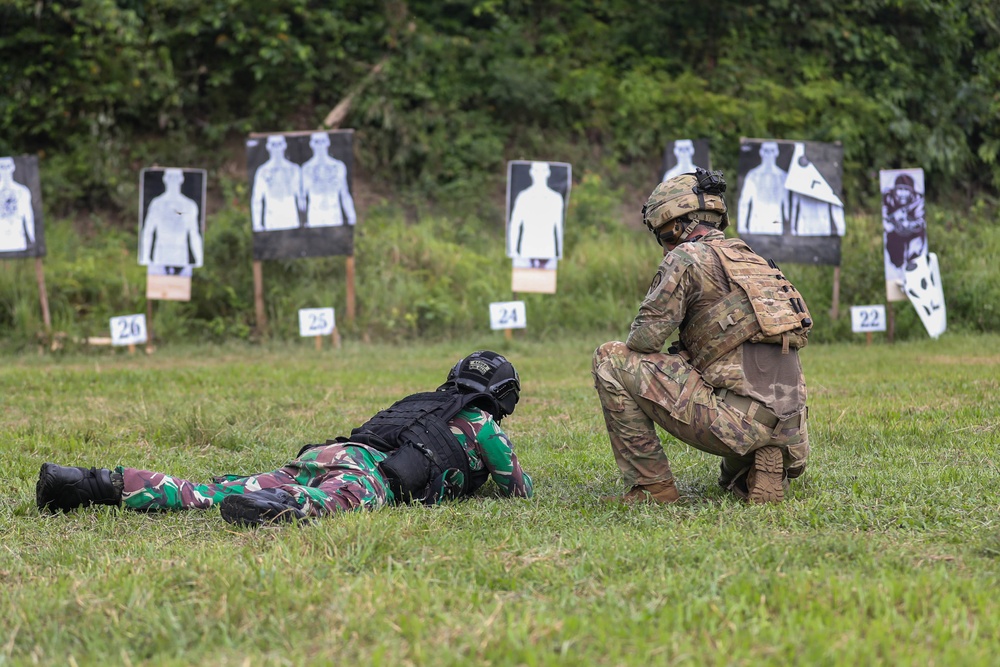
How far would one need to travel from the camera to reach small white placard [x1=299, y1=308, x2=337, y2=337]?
14.1 m

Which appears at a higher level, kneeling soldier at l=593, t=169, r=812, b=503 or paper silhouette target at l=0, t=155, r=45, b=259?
paper silhouette target at l=0, t=155, r=45, b=259

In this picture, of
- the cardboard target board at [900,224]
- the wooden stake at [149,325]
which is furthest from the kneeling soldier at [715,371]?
the wooden stake at [149,325]

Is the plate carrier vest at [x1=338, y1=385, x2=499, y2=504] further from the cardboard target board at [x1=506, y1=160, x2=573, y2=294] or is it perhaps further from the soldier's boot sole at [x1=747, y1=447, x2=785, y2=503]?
the cardboard target board at [x1=506, y1=160, x2=573, y2=294]

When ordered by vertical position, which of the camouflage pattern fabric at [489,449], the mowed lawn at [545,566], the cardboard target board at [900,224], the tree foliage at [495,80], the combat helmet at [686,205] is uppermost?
the tree foliage at [495,80]

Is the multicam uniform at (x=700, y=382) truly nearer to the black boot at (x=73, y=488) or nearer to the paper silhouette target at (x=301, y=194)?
the black boot at (x=73, y=488)

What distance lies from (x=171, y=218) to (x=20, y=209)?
1.93 metres

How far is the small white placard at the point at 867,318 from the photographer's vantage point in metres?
13.9

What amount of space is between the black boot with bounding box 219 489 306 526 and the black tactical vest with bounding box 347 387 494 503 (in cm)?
65

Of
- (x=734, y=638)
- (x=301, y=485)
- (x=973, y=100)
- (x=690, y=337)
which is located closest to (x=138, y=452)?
(x=301, y=485)

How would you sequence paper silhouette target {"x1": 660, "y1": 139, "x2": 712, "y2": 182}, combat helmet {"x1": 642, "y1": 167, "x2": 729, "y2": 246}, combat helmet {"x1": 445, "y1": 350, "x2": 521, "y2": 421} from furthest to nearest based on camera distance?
paper silhouette target {"x1": 660, "y1": 139, "x2": 712, "y2": 182} → combat helmet {"x1": 445, "y1": 350, "x2": 521, "y2": 421} → combat helmet {"x1": 642, "y1": 167, "x2": 729, "y2": 246}

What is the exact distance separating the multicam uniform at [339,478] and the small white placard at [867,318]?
31.3ft

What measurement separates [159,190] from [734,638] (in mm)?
13304

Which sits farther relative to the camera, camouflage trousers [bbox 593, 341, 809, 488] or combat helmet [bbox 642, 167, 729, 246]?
combat helmet [bbox 642, 167, 729, 246]

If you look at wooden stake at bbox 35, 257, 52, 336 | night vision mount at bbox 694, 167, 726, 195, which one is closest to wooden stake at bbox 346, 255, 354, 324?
wooden stake at bbox 35, 257, 52, 336
